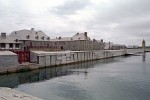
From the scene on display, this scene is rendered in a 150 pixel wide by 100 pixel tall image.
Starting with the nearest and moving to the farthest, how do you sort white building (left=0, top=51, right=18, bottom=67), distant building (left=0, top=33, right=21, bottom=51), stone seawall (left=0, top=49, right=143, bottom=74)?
white building (left=0, top=51, right=18, bottom=67) → stone seawall (left=0, top=49, right=143, bottom=74) → distant building (left=0, top=33, right=21, bottom=51)

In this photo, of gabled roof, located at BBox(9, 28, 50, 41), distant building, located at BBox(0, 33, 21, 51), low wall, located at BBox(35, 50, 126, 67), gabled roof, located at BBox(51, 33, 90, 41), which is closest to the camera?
low wall, located at BBox(35, 50, 126, 67)

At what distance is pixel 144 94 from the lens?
96.6ft

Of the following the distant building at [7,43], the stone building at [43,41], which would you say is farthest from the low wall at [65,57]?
the distant building at [7,43]

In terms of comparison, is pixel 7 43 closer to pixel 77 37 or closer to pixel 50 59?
pixel 50 59

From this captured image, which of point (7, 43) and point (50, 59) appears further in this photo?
point (7, 43)

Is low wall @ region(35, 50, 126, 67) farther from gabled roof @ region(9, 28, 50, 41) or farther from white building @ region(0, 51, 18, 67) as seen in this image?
gabled roof @ region(9, 28, 50, 41)

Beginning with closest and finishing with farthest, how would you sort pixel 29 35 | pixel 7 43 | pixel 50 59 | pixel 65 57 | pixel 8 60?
pixel 8 60, pixel 50 59, pixel 7 43, pixel 65 57, pixel 29 35

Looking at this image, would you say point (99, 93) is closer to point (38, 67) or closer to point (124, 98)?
point (124, 98)

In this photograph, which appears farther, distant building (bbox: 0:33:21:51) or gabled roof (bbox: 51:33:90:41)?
gabled roof (bbox: 51:33:90:41)

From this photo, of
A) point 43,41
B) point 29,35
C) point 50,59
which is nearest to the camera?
point 50,59

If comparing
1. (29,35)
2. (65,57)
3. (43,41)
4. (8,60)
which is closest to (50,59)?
(65,57)

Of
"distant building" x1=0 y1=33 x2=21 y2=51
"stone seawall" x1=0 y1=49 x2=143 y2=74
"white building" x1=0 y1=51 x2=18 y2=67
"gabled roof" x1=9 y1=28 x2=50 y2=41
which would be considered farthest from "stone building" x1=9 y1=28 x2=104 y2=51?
"white building" x1=0 y1=51 x2=18 y2=67

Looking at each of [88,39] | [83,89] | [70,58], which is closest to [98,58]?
[88,39]

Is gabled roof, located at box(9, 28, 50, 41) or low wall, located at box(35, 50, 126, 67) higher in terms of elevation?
gabled roof, located at box(9, 28, 50, 41)
